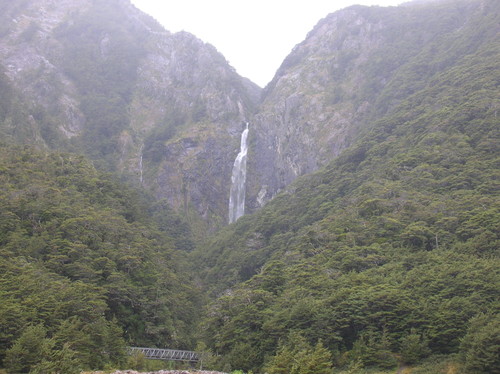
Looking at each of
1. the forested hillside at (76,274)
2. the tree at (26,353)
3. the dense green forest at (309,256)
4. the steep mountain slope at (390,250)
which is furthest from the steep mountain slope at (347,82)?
the tree at (26,353)

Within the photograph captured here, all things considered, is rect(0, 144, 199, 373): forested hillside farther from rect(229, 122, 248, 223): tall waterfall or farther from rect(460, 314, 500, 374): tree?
rect(229, 122, 248, 223): tall waterfall

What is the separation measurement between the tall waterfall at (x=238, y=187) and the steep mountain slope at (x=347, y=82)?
5.07 feet

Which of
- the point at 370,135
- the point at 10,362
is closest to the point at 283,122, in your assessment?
the point at 370,135

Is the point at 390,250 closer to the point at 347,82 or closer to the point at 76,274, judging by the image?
the point at 76,274

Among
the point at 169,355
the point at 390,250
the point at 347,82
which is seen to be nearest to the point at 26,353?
the point at 169,355

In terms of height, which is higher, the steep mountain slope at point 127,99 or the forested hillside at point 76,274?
the steep mountain slope at point 127,99

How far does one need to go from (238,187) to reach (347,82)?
2946 cm

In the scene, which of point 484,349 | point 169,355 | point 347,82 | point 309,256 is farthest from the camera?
point 347,82

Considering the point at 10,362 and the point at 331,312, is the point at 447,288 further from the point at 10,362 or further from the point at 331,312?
the point at 10,362

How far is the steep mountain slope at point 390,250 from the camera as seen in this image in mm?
24531

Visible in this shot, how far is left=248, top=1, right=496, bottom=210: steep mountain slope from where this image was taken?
7556cm

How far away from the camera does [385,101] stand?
244 feet

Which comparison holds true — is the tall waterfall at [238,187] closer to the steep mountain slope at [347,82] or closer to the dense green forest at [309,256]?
the steep mountain slope at [347,82]

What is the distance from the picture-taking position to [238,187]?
89625mm
